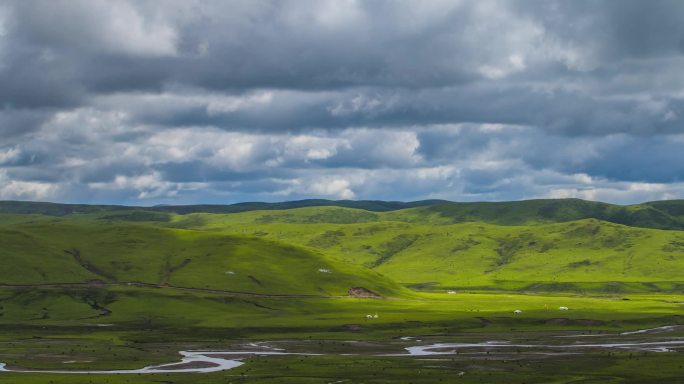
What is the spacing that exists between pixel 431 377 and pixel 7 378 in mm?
59296

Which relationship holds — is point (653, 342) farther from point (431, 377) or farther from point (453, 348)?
point (431, 377)

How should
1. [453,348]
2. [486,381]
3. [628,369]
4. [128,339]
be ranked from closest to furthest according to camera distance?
[486,381], [628,369], [453,348], [128,339]

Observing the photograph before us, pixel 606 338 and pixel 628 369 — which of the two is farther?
pixel 606 338

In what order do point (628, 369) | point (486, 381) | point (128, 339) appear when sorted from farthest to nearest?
point (128, 339) < point (628, 369) < point (486, 381)

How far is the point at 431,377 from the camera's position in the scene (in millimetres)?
122938

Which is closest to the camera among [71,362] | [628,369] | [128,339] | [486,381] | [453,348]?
[486,381]

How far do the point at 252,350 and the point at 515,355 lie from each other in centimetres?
5111

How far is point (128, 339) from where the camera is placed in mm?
195000

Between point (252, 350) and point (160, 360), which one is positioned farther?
point (252, 350)

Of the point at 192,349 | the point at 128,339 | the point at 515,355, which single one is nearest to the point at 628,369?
the point at 515,355

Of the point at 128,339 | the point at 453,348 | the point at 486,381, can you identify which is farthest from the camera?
the point at 128,339

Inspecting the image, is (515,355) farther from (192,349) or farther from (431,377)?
(192,349)

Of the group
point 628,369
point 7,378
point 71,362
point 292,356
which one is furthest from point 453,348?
point 7,378

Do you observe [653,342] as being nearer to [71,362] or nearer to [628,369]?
[628,369]
